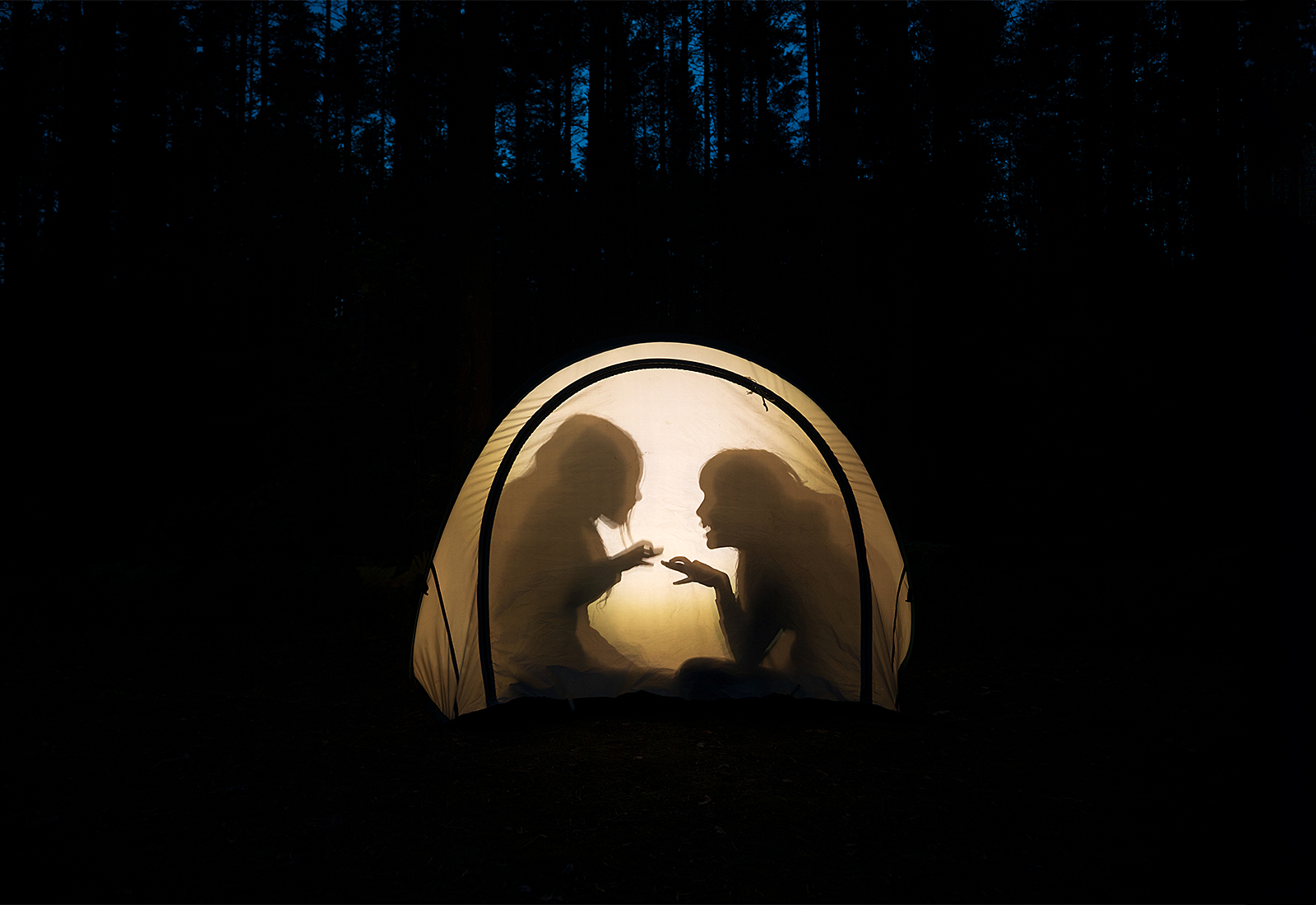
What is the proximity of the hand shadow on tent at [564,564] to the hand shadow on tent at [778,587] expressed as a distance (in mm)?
431

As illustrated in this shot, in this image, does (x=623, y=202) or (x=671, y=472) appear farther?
(x=623, y=202)

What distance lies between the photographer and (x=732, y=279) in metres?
15.7

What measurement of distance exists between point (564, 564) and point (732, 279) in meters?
12.2

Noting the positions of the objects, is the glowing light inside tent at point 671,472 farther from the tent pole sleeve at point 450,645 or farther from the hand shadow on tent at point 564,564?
the tent pole sleeve at point 450,645

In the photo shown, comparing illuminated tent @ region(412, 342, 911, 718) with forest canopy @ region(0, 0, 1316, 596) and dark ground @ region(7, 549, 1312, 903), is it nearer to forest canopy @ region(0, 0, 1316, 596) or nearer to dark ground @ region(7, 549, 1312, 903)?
dark ground @ region(7, 549, 1312, 903)

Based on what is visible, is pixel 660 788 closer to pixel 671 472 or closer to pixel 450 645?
pixel 450 645

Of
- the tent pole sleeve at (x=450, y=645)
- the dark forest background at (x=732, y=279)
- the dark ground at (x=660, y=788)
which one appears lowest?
the dark ground at (x=660, y=788)

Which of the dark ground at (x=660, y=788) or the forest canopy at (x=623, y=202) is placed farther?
the forest canopy at (x=623, y=202)

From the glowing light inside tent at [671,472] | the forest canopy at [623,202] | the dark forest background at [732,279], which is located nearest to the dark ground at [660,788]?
the glowing light inside tent at [671,472]

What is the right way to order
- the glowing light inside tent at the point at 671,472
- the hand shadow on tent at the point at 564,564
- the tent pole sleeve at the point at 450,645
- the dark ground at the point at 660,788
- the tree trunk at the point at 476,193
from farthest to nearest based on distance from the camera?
the tree trunk at the point at 476,193
the glowing light inside tent at the point at 671,472
the hand shadow on tent at the point at 564,564
the tent pole sleeve at the point at 450,645
the dark ground at the point at 660,788

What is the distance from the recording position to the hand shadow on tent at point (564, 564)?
4.22 m

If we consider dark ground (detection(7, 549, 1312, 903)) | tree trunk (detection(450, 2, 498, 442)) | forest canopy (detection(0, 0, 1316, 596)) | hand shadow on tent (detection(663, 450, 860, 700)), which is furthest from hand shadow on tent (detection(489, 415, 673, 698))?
tree trunk (detection(450, 2, 498, 442))

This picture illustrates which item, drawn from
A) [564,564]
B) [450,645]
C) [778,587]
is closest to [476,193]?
[564,564]

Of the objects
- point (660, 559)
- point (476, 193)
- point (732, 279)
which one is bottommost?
point (660, 559)
